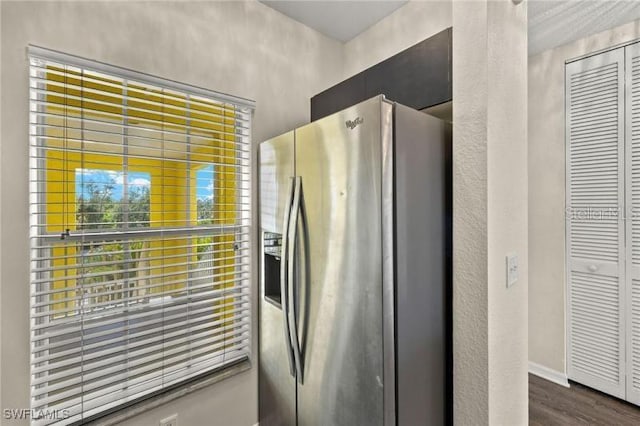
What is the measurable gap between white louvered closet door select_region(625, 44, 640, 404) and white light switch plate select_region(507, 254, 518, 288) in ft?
5.24

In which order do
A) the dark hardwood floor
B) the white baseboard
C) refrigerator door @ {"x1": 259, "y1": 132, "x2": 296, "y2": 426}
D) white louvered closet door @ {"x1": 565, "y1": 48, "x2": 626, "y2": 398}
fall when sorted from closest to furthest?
1. refrigerator door @ {"x1": 259, "y1": 132, "x2": 296, "y2": 426}
2. the dark hardwood floor
3. white louvered closet door @ {"x1": 565, "y1": 48, "x2": 626, "y2": 398}
4. the white baseboard

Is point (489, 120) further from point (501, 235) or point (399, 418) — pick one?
point (399, 418)

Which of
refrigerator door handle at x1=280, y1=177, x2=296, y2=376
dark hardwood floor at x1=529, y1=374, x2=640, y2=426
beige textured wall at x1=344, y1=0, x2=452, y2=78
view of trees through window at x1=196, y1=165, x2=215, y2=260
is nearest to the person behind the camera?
refrigerator door handle at x1=280, y1=177, x2=296, y2=376

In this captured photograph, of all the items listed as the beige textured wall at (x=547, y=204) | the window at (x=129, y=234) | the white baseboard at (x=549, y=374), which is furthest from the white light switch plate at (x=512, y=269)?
the white baseboard at (x=549, y=374)

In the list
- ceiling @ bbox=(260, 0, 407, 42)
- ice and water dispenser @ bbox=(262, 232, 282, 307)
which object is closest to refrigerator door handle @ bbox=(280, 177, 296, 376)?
ice and water dispenser @ bbox=(262, 232, 282, 307)

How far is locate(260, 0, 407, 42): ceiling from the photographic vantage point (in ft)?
6.57

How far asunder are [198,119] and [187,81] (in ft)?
0.67

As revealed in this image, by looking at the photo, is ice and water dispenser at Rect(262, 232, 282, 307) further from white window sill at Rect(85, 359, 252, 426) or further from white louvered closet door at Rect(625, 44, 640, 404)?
white louvered closet door at Rect(625, 44, 640, 404)

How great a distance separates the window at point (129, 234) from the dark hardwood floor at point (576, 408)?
209 cm

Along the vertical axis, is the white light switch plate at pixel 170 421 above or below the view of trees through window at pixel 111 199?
below

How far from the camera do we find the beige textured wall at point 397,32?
187 centimetres

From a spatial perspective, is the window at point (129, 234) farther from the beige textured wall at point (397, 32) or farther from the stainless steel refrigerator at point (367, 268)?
the beige textured wall at point (397, 32)

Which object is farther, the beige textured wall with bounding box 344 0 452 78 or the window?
the beige textured wall with bounding box 344 0 452 78

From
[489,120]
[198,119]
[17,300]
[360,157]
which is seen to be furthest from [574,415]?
[17,300]
